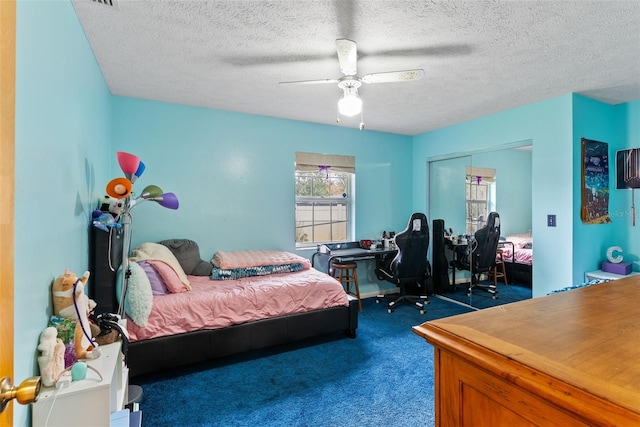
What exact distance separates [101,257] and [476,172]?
4362mm

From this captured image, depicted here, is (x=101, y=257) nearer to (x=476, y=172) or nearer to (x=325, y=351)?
(x=325, y=351)

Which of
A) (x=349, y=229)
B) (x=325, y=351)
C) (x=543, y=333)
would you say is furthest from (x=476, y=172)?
(x=543, y=333)

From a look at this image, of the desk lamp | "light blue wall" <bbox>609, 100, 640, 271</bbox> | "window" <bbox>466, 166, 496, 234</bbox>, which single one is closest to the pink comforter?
the desk lamp

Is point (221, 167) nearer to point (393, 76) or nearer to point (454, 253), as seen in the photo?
point (393, 76)

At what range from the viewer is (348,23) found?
1.91 meters

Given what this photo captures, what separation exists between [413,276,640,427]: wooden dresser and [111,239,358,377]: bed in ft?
6.68

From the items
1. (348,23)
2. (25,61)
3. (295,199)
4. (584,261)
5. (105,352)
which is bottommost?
(105,352)

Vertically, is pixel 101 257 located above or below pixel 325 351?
above

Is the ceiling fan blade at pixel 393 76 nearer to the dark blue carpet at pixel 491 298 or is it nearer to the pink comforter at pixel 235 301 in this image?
the pink comforter at pixel 235 301

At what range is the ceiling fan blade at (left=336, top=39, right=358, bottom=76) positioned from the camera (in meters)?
1.90

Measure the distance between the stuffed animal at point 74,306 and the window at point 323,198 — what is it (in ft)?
9.57

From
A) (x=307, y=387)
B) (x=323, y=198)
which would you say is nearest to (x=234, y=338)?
(x=307, y=387)

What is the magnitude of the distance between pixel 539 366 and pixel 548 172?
3.32 metres

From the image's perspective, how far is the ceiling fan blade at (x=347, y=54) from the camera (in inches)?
74.7
